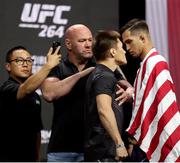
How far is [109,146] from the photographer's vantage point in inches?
162

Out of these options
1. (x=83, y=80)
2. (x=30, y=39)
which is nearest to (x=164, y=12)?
(x=30, y=39)

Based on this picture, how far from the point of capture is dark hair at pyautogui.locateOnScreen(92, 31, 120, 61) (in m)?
4.30

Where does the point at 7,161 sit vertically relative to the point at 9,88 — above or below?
below

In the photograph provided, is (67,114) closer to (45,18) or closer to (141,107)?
(141,107)

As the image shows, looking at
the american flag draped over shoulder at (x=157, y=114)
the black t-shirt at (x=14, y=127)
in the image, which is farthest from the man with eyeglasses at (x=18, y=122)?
the american flag draped over shoulder at (x=157, y=114)

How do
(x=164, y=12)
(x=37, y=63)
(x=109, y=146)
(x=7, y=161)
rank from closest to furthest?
1. (x=109, y=146)
2. (x=7, y=161)
3. (x=37, y=63)
4. (x=164, y=12)

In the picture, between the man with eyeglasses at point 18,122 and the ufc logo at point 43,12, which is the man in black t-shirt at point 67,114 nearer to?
the man with eyeglasses at point 18,122

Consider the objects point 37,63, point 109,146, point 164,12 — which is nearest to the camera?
point 109,146

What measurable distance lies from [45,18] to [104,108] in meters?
2.48

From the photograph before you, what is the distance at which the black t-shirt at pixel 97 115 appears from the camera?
4117 millimetres

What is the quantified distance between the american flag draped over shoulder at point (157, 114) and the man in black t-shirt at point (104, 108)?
0.55 feet

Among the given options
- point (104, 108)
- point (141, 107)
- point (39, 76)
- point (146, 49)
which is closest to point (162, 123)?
point (141, 107)

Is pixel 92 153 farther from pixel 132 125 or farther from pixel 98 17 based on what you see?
pixel 98 17

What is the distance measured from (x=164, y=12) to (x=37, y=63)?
1467 mm
